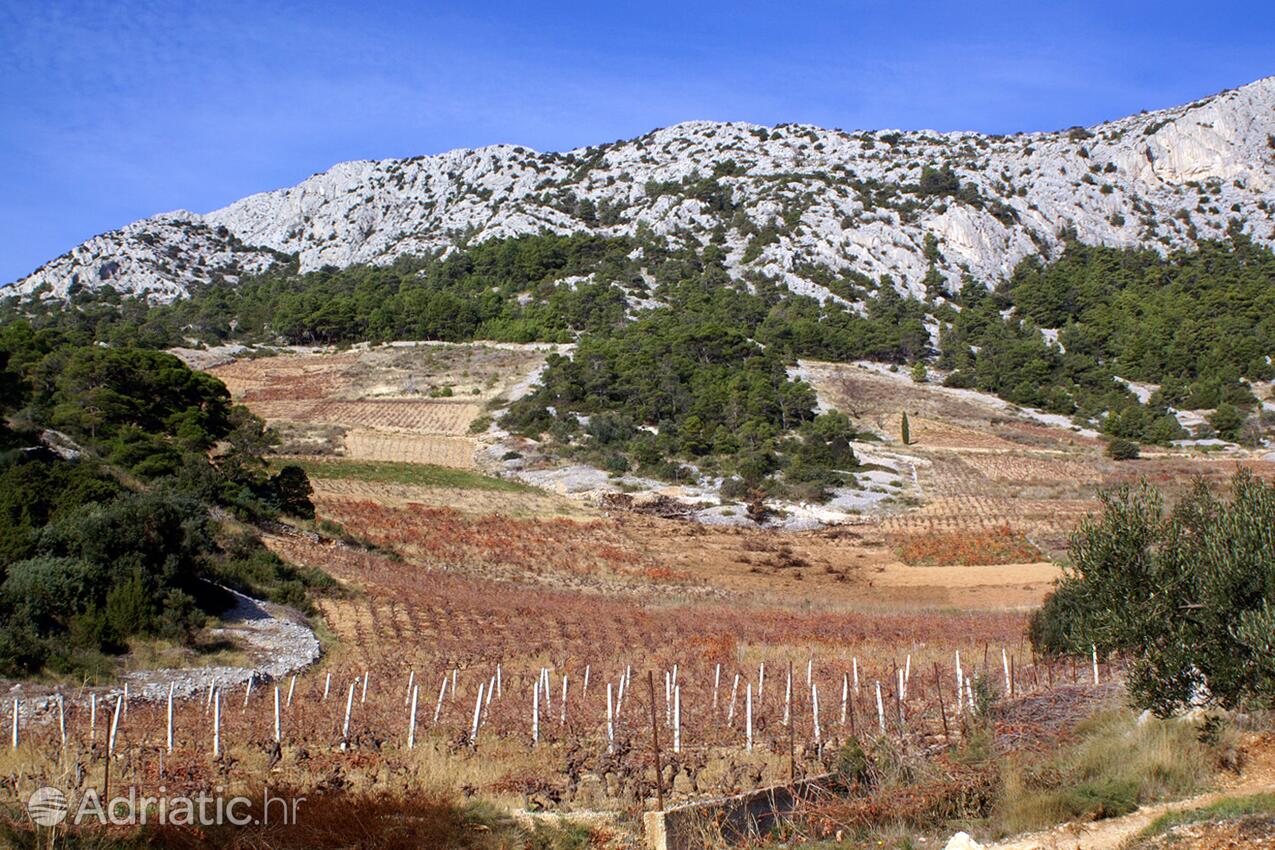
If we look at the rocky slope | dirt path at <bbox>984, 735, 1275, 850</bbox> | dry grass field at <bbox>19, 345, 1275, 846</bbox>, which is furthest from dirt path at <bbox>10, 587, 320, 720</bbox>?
the rocky slope

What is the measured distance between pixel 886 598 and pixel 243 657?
2360 cm

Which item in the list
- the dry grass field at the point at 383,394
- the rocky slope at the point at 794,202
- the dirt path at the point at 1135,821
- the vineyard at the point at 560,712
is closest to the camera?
the dirt path at the point at 1135,821

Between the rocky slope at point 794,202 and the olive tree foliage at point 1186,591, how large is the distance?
9868cm

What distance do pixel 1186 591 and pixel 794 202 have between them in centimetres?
Answer: 12106

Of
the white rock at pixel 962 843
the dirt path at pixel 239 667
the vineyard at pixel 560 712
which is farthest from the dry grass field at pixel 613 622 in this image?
the white rock at pixel 962 843

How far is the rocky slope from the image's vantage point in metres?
118

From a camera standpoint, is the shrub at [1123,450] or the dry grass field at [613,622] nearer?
the dry grass field at [613,622]

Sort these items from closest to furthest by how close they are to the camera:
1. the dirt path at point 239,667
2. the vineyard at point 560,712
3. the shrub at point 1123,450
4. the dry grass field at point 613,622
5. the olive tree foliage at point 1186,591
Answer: the olive tree foliage at point 1186,591
the vineyard at point 560,712
the dry grass field at point 613,622
the dirt path at point 239,667
the shrub at point 1123,450

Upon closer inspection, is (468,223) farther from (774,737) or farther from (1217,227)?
(774,737)

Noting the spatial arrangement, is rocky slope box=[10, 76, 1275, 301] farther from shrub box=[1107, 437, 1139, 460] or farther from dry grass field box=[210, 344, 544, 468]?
shrub box=[1107, 437, 1139, 460]

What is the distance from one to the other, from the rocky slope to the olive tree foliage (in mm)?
98677

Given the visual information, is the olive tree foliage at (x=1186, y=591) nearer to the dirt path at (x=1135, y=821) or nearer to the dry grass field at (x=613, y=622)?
the dirt path at (x=1135, y=821)

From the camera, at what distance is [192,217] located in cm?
15538

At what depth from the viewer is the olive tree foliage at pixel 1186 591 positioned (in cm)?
948
